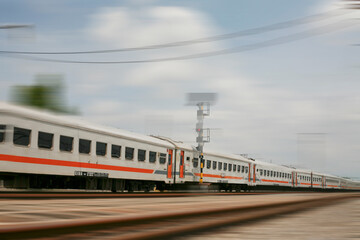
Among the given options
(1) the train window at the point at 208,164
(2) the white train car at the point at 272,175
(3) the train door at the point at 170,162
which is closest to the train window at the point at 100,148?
(3) the train door at the point at 170,162

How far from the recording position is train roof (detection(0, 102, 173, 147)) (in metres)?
13.2

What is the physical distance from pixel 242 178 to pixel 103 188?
54.1ft

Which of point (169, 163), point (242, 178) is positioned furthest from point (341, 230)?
point (242, 178)

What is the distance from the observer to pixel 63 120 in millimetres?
15039

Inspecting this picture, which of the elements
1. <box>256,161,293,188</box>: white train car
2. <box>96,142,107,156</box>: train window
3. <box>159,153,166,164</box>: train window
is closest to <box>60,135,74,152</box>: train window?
<box>96,142,107,156</box>: train window

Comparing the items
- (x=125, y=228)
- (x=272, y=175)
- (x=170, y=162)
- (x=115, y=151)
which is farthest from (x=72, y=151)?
(x=272, y=175)

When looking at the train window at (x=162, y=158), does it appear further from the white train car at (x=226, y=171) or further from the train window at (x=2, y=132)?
the train window at (x=2, y=132)

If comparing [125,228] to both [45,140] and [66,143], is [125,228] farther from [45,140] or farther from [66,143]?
[66,143]

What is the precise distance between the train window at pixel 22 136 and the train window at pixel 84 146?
8.54 feet

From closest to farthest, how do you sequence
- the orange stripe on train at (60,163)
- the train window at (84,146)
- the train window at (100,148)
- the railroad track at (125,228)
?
the railroad track at (125,228) < the orange stripe on train at (60,163) < the train window at (84,146) < the train window at (100,148)

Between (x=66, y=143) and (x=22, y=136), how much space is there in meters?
2.08

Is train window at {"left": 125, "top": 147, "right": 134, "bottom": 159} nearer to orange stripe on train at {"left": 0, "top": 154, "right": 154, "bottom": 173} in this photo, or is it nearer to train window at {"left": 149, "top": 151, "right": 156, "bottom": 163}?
orange stripe on train at {"left": 0, "top": 154, "right": 154, "bottom": 173}

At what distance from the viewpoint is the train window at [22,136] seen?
516 inches

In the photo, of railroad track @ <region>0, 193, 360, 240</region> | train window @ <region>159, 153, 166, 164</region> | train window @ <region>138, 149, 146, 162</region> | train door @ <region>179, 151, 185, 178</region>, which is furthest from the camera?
train door @ <region>179, 151, 185, 178</region>
